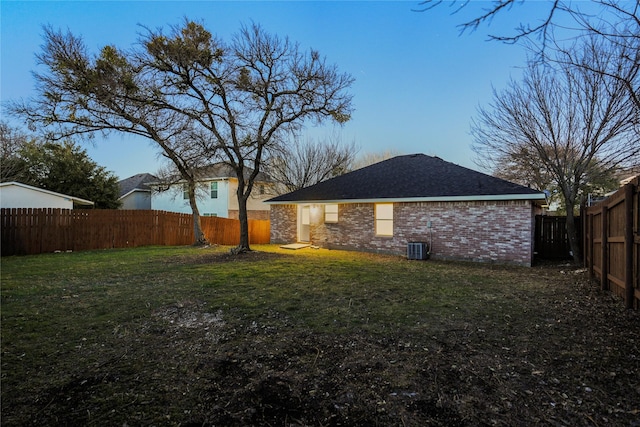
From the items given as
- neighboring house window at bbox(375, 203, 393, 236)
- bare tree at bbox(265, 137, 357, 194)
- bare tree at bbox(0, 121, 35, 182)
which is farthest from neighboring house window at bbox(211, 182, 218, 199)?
neighboring house window at bbox(375, 203, 393, 236)

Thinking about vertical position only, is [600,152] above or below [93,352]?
above

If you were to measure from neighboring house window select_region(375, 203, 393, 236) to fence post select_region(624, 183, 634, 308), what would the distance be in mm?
8909

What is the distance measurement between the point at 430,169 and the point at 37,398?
13.9m

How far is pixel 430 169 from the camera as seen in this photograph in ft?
45.6

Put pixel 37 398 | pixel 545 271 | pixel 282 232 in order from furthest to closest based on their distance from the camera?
1. pixel 282 232
2. pixel 545 271
3. pixel 37 398

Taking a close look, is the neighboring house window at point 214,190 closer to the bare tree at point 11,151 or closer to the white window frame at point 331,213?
the bare tree at point 11,151

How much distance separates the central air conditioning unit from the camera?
11367mm

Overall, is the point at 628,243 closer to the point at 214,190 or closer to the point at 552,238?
the point at 552,238

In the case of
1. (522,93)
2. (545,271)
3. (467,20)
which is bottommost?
(545,271)

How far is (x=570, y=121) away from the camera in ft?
31.6

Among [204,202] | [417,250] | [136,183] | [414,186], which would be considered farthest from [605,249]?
[136,183]

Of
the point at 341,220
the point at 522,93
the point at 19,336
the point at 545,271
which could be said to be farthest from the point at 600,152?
the point at 19,336

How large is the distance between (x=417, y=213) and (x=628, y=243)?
765 cm

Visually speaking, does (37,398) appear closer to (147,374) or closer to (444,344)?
(147,374)
